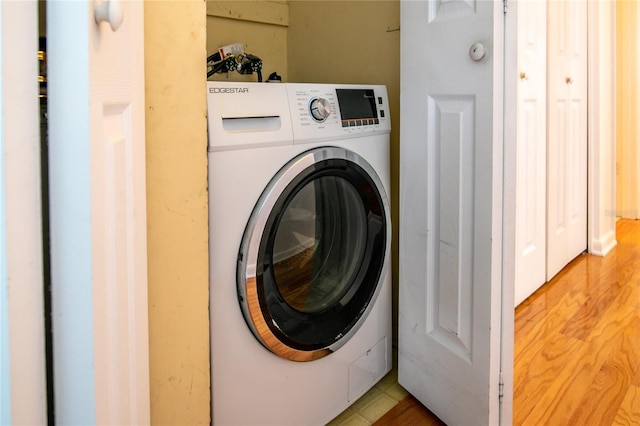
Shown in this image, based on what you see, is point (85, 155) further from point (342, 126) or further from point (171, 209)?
point (342, 126)

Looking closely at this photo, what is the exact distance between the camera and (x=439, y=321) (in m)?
1.40

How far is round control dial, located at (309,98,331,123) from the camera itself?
4.07 ft

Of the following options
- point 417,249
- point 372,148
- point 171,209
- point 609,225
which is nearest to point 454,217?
point 417,249

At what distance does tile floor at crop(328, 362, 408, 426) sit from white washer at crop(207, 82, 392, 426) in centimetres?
5

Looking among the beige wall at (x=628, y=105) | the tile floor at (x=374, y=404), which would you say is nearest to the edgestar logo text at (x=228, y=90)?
the tile floor at (x=374, y=404)

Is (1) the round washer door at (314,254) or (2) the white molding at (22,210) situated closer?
(2) the white molding at (22,210)

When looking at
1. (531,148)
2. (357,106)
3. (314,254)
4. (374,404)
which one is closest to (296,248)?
(314,254)

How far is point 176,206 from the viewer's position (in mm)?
909

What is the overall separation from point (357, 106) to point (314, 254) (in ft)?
1.40

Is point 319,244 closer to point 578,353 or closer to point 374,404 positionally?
point 374,404

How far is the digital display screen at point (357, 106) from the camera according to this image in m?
1.34

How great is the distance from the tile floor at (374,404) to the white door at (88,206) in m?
0.92

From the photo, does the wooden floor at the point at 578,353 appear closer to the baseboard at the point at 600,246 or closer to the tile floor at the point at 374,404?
the tile floor at the point at 374,404

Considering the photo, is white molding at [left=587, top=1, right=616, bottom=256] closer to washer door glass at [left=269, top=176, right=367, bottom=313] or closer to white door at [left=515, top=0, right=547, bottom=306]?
white door at [left=515, top=0, right=547, bottom=306]
